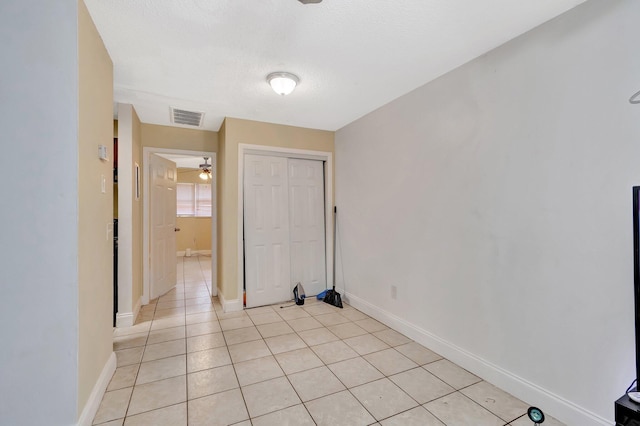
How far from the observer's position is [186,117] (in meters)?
3.61

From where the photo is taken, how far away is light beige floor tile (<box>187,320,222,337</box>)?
10.0 feet

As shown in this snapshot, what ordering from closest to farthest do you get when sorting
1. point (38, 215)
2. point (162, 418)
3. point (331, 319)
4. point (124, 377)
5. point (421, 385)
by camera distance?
point (38, 215), point (162, 418), point (421, 385), point (124, 377), point (331, 319)

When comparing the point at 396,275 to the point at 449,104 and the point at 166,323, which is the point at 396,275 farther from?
the point at 166,323

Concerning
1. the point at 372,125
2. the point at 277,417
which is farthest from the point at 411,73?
the point at 277,417

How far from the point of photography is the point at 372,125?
3465 millimetres

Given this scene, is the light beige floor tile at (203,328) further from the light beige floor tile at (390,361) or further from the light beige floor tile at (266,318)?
the light beige floor tile at (390,361)

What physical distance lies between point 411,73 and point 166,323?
3721 millimetres

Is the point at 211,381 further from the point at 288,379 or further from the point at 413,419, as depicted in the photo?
the point at 413,419

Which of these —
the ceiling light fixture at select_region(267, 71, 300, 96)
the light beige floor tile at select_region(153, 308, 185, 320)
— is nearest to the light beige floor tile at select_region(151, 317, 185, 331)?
the light beige floor tile at select_region(153, 308, 185, 320)

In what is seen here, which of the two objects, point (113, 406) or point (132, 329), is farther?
point (132, 329)

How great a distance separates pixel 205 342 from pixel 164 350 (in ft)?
1.18

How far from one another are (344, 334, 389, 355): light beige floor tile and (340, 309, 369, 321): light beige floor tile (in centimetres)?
50

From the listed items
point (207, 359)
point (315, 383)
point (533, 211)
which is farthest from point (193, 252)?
point (533, 211)

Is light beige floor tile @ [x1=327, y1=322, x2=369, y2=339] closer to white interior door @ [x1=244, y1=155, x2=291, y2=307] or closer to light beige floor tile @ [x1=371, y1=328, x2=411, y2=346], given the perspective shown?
light beige floor tile @ [x1=371, y1=328, x2=411, y2=346]
